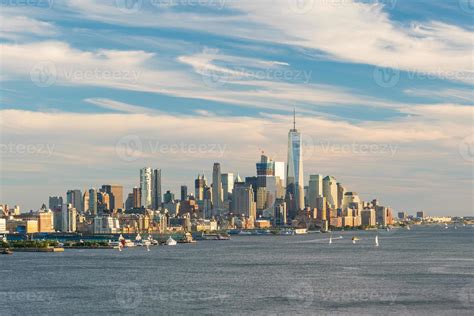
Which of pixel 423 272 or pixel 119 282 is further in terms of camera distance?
pixel 423 272

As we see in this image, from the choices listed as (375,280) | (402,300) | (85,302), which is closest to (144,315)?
(85,302)

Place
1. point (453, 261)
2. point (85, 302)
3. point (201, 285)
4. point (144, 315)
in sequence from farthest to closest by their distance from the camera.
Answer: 1. point (453, 261)
2. point (201, 285)
3. point (85, 302)
4. point (144, 315)

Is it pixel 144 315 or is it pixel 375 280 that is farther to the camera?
pixel 375 280

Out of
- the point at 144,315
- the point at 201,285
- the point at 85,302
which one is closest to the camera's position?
the point at 144,315

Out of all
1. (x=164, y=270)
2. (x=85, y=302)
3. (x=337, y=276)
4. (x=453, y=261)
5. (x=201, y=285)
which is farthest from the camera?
(x=453, y=261)

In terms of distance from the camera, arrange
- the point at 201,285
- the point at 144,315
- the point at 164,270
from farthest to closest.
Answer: the point at 164,270, the point at 201,285, the point at 144,315

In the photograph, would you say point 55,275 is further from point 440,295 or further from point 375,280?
point 440,295

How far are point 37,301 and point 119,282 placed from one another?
22.6 m

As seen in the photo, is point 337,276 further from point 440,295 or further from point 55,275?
point 55,275

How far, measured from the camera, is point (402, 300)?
84.8m

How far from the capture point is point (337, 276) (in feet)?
374

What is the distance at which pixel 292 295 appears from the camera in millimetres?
89438

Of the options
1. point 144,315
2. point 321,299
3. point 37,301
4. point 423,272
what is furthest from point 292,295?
point 423,272

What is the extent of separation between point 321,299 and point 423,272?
39.7m
